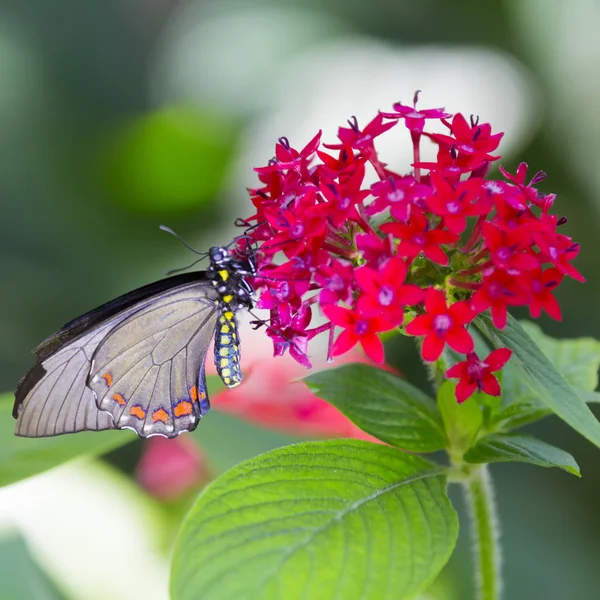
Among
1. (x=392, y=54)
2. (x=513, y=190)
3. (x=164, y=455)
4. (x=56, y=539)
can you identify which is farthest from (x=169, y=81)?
(x=513, y=190)

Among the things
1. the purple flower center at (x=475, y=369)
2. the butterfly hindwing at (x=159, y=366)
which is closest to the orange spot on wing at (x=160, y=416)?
the butterfly hindwing at (x=159, y=366)

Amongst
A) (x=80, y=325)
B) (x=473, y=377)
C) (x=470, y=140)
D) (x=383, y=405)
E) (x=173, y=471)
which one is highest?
(x=470, y=140)

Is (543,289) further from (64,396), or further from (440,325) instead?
(64,396)

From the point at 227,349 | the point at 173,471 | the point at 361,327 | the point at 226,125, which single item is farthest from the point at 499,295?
the point at 226,125

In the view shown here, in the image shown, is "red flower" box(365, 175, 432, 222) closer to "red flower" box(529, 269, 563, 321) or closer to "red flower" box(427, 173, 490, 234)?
"red flower" box(427, 173, 490, 234)

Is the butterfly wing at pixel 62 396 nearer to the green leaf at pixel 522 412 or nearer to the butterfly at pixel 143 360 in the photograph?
the butterfly at pixel 143 360

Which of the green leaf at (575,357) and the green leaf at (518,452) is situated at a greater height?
the green leaf at (575,357)

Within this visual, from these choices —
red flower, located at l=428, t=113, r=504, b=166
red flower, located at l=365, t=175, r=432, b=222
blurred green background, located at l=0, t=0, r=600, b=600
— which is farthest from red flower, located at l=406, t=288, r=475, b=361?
blurred green background, located at l=0, t=0, r=600, b=600

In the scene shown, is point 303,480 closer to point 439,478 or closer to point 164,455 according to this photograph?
point 439,478
